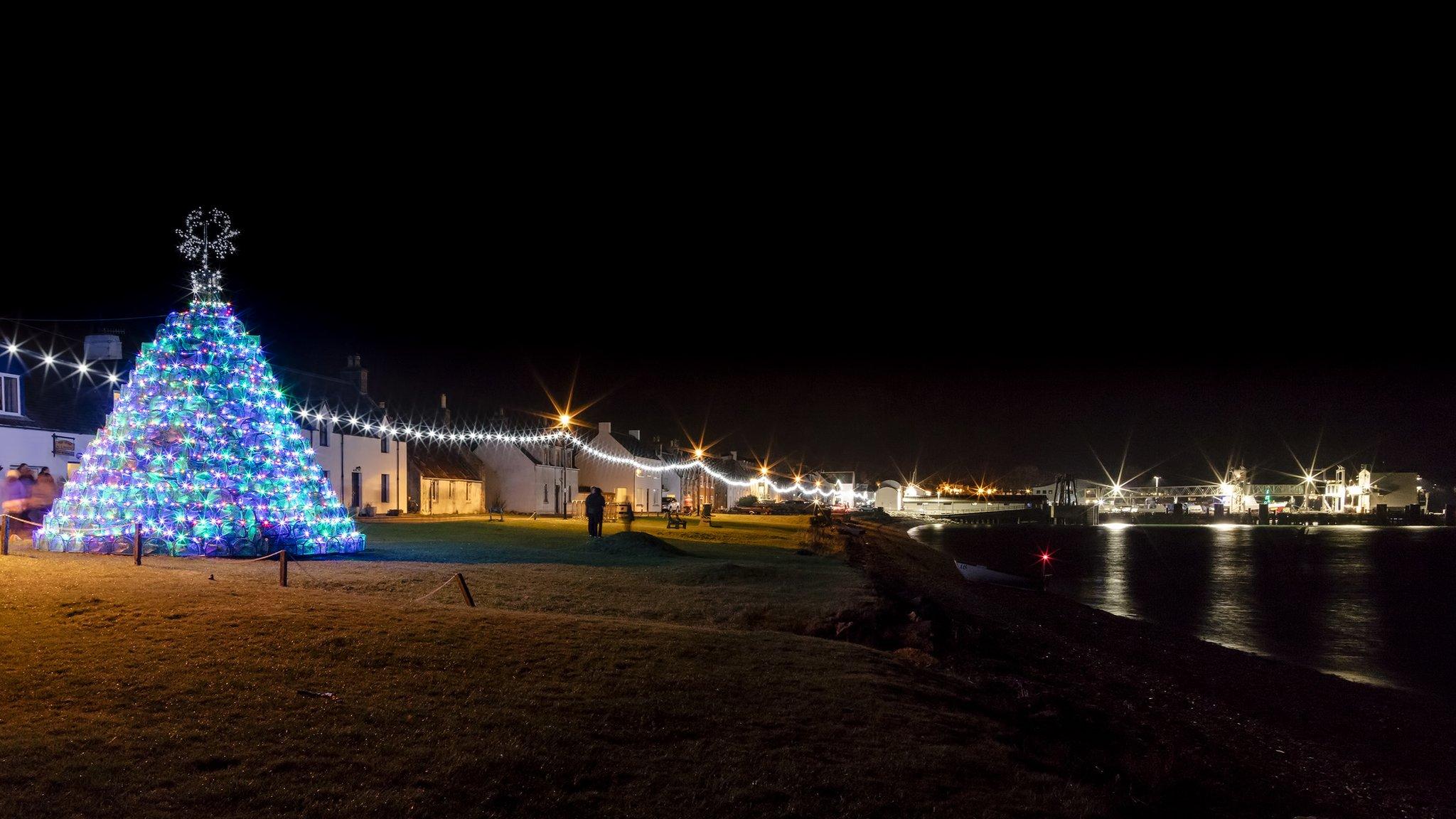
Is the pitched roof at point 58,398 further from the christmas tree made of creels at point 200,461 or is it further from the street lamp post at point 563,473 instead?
the street lamp post at point 563,473

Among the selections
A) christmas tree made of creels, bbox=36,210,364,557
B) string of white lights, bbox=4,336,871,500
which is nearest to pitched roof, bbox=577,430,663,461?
string of white lights, bbox=4,336,871,500

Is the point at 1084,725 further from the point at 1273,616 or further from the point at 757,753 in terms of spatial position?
the point at 1273,616

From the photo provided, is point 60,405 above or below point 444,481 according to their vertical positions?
above

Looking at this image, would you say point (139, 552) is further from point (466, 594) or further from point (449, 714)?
point (449, 714)

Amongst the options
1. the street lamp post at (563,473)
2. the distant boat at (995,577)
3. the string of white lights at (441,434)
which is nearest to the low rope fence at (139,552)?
the string of white lights at (441,434)

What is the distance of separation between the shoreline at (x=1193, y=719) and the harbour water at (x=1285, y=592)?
12.0 feet

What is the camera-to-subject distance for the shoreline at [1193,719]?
33.3 feet

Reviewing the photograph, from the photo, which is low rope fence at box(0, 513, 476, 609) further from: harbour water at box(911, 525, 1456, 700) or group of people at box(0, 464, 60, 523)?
harbour water at box(911, 525, 1456, 700)

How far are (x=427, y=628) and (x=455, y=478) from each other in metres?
41.6

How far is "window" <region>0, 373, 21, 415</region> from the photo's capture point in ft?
90.0

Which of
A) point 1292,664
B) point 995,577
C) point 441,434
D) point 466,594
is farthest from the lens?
point 441,434

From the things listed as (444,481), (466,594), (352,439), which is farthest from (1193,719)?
(444,481)

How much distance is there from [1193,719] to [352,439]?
37.3 m

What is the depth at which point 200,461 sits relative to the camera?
63.6ft
